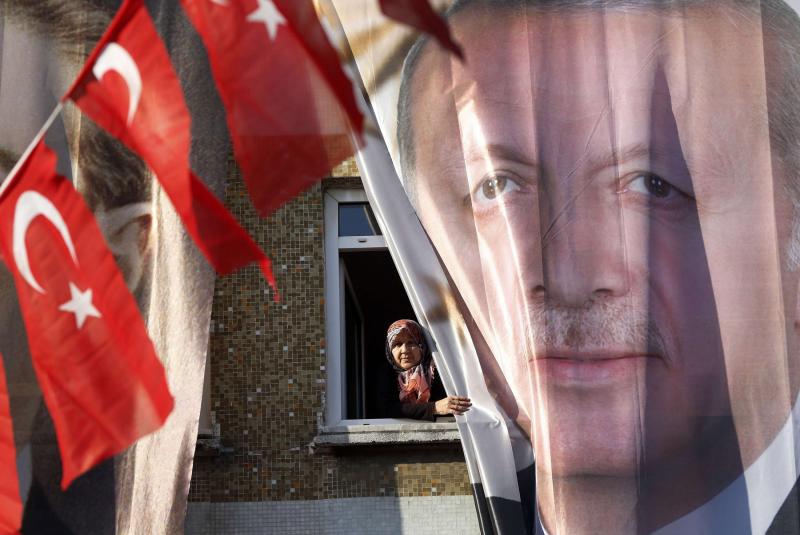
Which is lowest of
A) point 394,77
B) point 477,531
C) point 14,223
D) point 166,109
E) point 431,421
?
point 477,531

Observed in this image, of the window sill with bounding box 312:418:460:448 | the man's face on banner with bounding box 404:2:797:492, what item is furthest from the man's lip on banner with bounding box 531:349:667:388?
the window sill with bounding box 312:418:460:448

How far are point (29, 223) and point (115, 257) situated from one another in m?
0.93

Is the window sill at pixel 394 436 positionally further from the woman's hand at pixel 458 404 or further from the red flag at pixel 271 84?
the red flag at pixel 271 84

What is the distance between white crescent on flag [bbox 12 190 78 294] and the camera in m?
5.90

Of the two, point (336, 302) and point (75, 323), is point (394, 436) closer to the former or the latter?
point (336, 302)

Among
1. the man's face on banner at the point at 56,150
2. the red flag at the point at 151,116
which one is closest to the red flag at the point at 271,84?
the red flag at the point at 151,116

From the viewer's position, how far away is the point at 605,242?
6.75 metres

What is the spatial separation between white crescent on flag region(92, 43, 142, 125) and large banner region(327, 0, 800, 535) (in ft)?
5.05

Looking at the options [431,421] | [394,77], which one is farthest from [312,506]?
[394,77]

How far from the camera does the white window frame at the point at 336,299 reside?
7.69m

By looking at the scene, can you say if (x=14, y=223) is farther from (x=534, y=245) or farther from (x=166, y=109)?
(x=534, y=245)

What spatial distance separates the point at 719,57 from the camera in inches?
274

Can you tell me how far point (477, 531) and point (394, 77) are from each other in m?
2.29

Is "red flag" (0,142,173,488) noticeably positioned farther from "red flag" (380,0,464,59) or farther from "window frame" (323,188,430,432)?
"window frame" (323,188,430,432)
